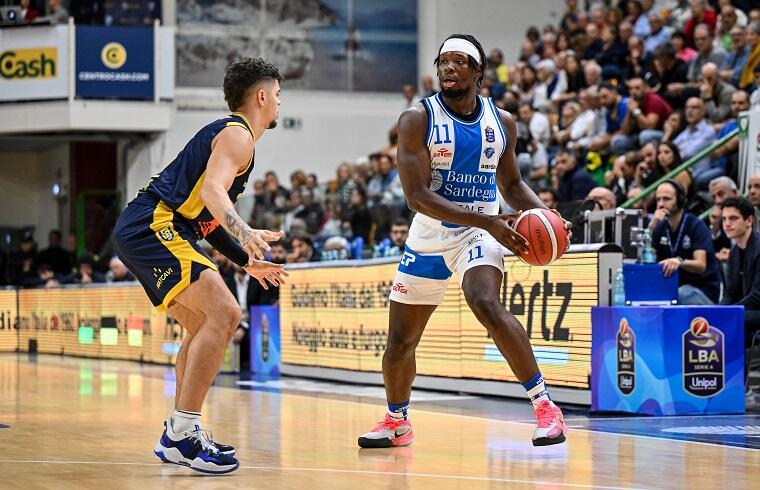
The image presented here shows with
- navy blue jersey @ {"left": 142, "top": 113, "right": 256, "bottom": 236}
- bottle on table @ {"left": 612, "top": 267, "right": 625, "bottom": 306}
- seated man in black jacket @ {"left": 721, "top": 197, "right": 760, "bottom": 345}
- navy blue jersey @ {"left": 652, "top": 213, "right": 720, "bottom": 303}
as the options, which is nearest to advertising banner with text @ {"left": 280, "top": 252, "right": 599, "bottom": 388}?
bottle on table @ {"left": 612, "top": 267, "right": 625, "bottom": 306}

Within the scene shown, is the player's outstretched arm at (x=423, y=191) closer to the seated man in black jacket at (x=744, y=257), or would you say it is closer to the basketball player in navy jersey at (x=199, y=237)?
the basketball player in navy jersey at (x=199, y=237)

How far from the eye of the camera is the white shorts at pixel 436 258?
7016mm

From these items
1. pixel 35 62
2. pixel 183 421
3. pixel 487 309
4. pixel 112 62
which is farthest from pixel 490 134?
pixel 35 62

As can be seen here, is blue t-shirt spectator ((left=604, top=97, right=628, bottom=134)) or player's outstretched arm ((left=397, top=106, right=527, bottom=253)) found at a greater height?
blue t-shirt spectator ((left=604, top=97, right=628, bottom=134))

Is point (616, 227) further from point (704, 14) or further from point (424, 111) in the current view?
point (704, 14)

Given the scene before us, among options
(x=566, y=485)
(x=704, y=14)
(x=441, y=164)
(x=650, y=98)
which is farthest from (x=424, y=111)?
(x=704, y=14)

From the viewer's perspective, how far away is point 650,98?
1631cm

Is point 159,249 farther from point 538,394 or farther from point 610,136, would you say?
point 610,136

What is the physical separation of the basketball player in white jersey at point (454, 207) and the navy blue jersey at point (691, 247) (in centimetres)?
409

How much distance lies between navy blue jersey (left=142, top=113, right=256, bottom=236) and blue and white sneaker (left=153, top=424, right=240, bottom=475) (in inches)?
44.7

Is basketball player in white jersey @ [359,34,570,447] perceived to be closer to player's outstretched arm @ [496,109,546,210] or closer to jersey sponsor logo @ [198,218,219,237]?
player's outstretched arm @ [496,109,546,210]

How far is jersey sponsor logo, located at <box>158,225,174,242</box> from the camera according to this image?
6.49 m

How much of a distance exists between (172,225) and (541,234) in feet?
6.41

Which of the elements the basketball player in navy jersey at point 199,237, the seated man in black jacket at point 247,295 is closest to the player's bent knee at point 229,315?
the basketball player in navy jersey at point 199,237
